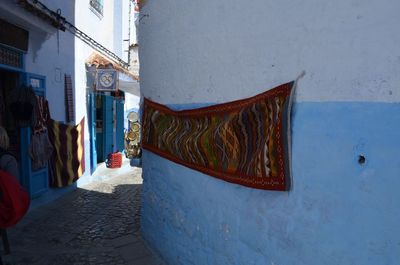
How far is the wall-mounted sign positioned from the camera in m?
10.1

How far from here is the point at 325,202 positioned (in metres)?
2.32

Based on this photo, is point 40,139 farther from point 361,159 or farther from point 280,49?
point 361,159

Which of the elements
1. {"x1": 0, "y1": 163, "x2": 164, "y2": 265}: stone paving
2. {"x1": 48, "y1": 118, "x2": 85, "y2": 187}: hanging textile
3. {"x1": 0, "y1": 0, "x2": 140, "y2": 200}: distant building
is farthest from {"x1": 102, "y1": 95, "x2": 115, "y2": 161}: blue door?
{"x1": 0, "y1": 163, "x2": 164, "y2": 265}: stone paving

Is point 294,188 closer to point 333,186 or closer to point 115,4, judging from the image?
point 333,186

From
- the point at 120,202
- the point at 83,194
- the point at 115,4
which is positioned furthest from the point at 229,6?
the point at 115,4

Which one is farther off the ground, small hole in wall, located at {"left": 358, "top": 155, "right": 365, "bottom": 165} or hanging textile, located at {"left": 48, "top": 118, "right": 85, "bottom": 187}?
small hole in wall, located at {"left": 358, "top": 155, "right": 365, "bottom": 165}

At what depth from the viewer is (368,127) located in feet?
6.66

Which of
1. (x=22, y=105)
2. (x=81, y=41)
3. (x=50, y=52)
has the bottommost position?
(x=22, y=105)

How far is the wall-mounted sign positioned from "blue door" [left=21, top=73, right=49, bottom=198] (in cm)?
259

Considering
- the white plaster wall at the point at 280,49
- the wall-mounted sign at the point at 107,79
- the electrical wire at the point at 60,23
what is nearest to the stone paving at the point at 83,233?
the white plaster wall at the point at 280,49

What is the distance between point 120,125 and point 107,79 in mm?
4256

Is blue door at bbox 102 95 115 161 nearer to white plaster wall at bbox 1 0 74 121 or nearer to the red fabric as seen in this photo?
white plaster wall at bbox 1 0 74 121

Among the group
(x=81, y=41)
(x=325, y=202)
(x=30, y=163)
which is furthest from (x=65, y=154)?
(x=325, y=202)

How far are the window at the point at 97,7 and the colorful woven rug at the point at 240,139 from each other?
743 centimetres
